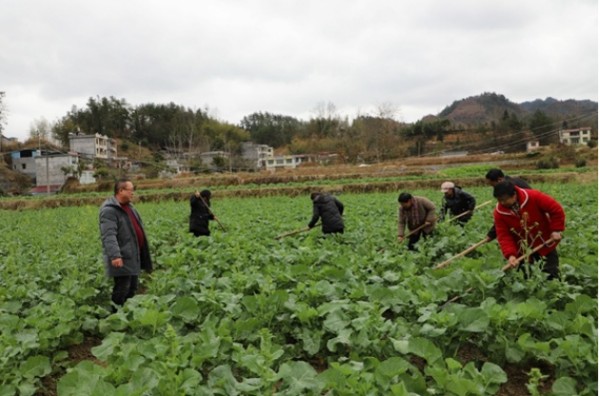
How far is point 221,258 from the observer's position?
6.93 meters

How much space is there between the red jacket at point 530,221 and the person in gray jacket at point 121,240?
13.1 ft

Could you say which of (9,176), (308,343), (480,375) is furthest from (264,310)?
(9,176)

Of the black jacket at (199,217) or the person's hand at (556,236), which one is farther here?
the black jacket at (199,217)

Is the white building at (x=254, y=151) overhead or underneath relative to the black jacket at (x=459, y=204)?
overhead

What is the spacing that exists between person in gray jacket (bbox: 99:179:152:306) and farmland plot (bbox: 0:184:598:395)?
0.32 meters

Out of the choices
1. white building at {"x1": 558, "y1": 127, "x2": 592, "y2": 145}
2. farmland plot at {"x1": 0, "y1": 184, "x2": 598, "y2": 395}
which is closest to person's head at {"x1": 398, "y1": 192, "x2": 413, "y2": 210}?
farmland plot at {"x1": 0, "y1": 184, "x2": 598, "y2": 395}

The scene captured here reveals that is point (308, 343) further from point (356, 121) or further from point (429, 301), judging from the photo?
point (356, 121)

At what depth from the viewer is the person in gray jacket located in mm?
4988

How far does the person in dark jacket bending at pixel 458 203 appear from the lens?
335 inches

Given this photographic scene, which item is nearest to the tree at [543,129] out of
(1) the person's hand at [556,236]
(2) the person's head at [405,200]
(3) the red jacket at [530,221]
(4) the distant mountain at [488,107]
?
(4) the distant mountain at [488,107]

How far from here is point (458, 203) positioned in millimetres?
8727

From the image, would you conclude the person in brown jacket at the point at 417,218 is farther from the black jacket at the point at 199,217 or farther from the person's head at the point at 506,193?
the black jacket at the point at 199,217

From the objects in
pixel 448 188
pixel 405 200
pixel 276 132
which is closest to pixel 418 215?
pixel 405 200

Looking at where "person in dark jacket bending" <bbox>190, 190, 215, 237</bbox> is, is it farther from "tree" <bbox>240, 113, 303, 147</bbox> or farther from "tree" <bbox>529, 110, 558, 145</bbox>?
"tree" <bbox>240, 113, 303, 147</bbox>
